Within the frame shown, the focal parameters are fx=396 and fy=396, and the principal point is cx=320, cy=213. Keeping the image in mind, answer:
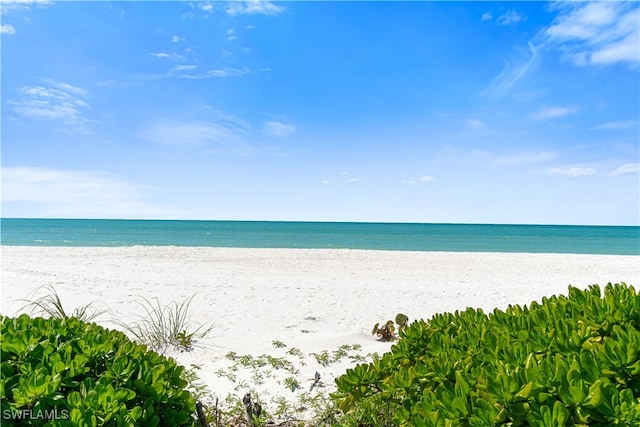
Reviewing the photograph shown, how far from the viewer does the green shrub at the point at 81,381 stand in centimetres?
158

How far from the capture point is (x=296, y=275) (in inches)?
486

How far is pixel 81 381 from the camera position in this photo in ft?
6.17

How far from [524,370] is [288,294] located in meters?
7.58

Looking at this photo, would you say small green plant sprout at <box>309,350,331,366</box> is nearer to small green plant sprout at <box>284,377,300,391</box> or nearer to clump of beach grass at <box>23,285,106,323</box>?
small green plant sprout at <box>284,377,300,391</box>

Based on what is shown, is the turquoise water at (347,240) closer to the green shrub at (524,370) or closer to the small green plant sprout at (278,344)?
the small green plant sprout at (278,344)

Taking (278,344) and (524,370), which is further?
(278,344)

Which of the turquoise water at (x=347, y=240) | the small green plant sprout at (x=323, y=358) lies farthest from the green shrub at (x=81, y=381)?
the turquoise water at (x=347, y=240)

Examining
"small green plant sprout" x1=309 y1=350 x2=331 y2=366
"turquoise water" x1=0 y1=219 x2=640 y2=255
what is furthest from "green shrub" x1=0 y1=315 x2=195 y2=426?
"turquoise water" x1=0 y1=219 x2=640 y2=255

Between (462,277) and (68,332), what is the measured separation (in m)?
11.8

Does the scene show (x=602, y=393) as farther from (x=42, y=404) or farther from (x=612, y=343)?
(x=42, y=404)

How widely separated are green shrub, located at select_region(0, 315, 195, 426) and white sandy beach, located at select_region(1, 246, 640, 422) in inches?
73.4

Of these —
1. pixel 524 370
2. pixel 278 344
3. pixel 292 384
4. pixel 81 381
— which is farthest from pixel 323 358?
pixel 524 370

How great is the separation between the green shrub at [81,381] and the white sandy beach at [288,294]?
6.12 feet

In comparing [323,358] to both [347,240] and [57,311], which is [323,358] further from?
[347,240]
